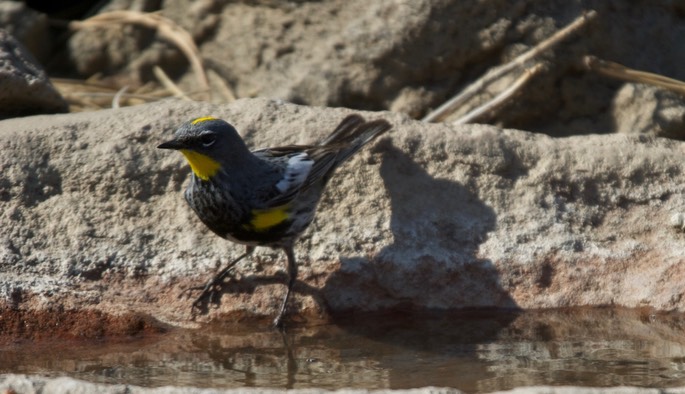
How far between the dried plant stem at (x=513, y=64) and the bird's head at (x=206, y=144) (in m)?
2.31

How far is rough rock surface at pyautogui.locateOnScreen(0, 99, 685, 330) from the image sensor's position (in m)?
5.27

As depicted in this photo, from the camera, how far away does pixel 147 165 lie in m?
5.57

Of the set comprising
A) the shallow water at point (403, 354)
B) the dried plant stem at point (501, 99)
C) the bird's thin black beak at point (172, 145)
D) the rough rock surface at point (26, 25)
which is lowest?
the shallow water at point (403, 354)

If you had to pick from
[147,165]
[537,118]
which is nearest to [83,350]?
[147,165]

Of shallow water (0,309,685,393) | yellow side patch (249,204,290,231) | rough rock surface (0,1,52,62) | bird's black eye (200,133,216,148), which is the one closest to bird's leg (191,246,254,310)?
shallow water (0,309,685,393)

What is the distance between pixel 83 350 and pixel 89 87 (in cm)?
345

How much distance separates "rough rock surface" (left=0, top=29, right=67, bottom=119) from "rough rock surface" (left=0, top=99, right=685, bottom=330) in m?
0.43

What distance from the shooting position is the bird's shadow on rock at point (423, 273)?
5.39 m

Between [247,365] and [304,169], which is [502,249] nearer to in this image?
[304,169]

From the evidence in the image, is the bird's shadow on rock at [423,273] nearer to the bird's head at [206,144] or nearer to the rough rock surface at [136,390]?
the bird's head at [206,144]

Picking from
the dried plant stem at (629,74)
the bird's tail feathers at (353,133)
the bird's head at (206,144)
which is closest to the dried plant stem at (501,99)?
the dried plant stem at (629,74)

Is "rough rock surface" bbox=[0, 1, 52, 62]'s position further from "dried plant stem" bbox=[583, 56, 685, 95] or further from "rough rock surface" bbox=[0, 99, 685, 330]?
"dried plant stem" bbox=[583, 56, 685, 95]

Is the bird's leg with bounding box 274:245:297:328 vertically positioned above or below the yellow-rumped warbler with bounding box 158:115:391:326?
below

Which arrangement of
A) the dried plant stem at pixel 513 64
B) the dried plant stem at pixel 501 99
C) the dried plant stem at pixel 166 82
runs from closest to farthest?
the dried plant stem at pixel 501 99
the dried plant stem at pixel 513 64
the dried plant stem at pixel 166 82
